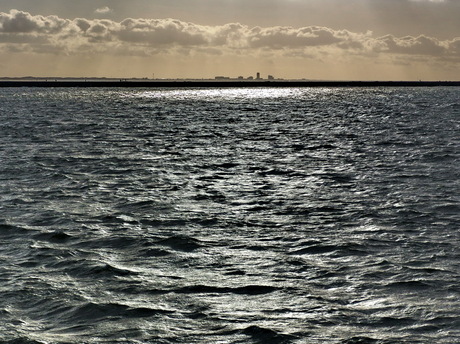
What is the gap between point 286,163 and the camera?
3962 centimetres

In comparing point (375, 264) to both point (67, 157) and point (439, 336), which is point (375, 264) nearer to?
point (439, 336)

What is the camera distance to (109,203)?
81.5 feet

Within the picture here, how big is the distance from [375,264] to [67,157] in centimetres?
2843

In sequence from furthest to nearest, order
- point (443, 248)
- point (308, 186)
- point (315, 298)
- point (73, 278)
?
point (308, 186) < point (443, 248) < point (73, 278) < point (315, 298)

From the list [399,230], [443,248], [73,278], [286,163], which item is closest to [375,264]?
[443,248]

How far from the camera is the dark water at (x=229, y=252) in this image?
492 inches

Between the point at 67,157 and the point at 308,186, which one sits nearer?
the point at 308,186

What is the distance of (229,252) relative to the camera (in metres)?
17.7

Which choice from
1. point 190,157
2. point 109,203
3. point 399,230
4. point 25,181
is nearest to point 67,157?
point 190,157

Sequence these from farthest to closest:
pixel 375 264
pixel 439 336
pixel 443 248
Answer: pixel 443 248 < pixel 375 264 < pixel 439 336

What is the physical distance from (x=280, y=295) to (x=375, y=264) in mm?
3661

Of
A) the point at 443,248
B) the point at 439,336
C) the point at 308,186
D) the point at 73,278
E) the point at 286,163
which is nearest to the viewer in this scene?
the point at 439,336

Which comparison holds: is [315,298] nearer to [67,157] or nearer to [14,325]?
[14,325]

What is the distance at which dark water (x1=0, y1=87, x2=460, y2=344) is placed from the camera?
41.0 feet
